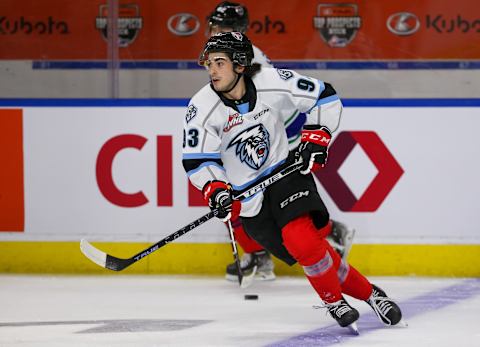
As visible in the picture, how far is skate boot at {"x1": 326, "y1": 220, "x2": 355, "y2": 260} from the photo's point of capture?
15.8 ft

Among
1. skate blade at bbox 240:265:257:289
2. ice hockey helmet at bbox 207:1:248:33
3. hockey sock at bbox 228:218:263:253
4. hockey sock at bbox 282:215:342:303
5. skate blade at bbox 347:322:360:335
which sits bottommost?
skate blade at bbox 240:265:257:289

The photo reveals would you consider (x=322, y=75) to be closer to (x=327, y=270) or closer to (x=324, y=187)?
(x=324, y=187)

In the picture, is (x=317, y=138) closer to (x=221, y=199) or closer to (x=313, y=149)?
(x=313, y=149)

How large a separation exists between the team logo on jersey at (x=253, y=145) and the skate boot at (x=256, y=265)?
3.21 feet

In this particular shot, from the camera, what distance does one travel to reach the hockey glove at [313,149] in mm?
3822

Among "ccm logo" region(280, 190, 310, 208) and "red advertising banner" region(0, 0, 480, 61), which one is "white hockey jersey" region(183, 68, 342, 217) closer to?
"ccm logo" region(280, 190, 310, 208)

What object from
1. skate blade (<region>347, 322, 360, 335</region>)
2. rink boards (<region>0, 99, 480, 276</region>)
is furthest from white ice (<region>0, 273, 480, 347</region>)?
rink boards (<region>0, 99, 480, 276</region>)

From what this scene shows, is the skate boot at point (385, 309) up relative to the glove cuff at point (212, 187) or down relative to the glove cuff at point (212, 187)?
A: down

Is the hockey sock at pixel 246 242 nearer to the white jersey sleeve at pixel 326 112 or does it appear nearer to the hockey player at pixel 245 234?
the hockey player at pixel 245 234

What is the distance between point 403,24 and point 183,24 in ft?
3.28

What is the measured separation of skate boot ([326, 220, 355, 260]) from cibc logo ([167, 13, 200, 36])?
1.20 metres

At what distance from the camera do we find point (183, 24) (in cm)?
547

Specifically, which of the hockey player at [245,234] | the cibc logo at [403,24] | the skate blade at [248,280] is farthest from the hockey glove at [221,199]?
the cibc logo at [403,24]

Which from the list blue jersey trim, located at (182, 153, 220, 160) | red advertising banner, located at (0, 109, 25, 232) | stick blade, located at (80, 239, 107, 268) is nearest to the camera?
blue jersey trim, located at (182, 153, 220, 160)
